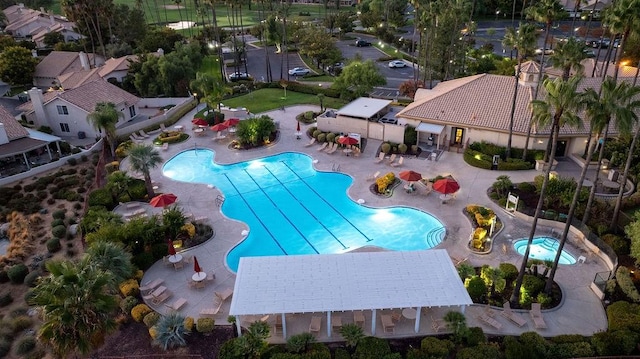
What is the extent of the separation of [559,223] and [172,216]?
2426 centimetres

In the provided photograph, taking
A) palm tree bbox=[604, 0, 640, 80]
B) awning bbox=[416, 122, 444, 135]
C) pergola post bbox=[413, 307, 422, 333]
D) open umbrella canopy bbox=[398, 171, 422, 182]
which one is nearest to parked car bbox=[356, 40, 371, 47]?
awning bbox=[416, 122, 444, 135]

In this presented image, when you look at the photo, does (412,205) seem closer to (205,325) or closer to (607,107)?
(607,107)

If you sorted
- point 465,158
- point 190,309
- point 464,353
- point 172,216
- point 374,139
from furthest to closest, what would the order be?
point 374,139 → point 465,158 → point 172,216 → point 190,309 → point 464,353

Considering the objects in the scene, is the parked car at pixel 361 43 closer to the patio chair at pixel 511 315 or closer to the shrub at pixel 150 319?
the patio chair at pixel 511 315

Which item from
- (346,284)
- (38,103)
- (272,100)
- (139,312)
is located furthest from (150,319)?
(272,100)

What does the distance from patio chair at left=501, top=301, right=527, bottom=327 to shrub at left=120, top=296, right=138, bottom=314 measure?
18.1 metres

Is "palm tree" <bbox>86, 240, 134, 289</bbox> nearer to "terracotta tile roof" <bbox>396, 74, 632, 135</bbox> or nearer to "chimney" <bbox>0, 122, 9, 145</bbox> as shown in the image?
"chimney" <bbox>0, 122, 9, 145</bbox>

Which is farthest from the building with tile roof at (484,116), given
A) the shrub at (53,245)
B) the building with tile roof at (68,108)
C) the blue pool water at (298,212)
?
the building with tile roof at (68,108)

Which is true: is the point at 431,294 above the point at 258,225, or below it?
above

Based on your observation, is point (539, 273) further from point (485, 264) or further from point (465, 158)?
point (465, 158)

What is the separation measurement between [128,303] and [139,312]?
100 cm

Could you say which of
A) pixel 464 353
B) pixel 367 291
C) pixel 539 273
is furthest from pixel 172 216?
pixel 539 273

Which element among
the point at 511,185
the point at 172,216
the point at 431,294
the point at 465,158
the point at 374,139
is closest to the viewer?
the point at 431,294

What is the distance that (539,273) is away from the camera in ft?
76.9
